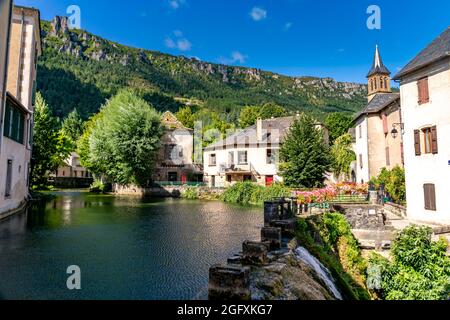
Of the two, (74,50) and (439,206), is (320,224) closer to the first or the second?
(439,206)

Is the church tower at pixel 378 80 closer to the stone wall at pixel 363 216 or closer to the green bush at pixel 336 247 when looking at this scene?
the stone wall at pixel 363 216

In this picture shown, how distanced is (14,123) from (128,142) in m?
17.7

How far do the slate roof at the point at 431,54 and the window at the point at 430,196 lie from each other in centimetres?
707

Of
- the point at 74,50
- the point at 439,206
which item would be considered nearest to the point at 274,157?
the point at 439,206

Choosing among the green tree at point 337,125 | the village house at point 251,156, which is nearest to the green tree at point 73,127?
the village house at point 251,156

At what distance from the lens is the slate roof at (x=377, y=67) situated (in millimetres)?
35062

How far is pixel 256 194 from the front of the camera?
95.2 ft

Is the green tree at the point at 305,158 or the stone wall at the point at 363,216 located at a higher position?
the green tree at the point at 305,158

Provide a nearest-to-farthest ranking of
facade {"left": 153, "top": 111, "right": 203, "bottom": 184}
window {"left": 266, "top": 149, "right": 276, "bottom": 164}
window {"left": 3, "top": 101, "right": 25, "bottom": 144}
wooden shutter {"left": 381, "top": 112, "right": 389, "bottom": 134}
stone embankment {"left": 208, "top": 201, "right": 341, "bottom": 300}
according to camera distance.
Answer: stone embankment {"left": 208, "top": 201, "right": 341, "bottom": 300} → window {"left": 3, "top": 101, "right": 25, "bottom": 144} → wooden shutter {"left": 381, "top": 112, "right": 389, "bottom": 134} → window {"left": 266, "top": 149, "right": 276, "bottom": 164} → facade {"left": 153, "top": 111, "right": 203, "bottom": 184}

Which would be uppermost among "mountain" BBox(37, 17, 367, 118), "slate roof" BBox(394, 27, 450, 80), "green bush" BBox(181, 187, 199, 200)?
"mountain" BBox(37, 17, 367, 118)

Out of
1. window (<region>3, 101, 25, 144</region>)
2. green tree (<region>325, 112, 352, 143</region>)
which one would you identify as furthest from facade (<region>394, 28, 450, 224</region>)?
green tree (<region>325, 112, 352, 143</region>)

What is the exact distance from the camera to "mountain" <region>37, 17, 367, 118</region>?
108 m

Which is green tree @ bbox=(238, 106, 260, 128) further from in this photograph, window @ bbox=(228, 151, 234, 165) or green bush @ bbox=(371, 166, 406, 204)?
green bush @ bbox=(371, 166, 406, 204)

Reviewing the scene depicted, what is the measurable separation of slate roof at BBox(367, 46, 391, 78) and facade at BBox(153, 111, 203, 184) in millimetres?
25920
